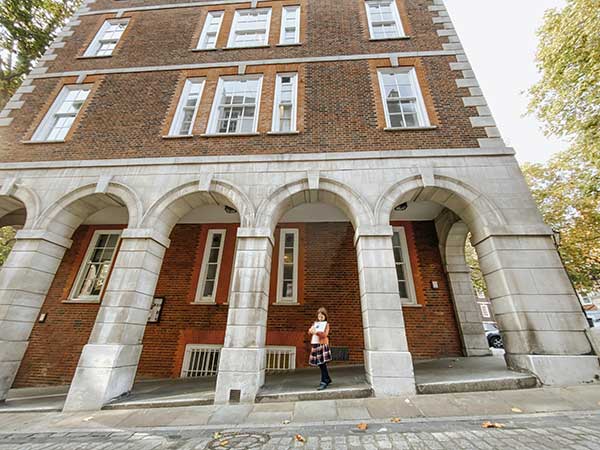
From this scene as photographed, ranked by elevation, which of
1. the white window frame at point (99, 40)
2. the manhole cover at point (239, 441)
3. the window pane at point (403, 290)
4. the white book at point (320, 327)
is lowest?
the manhole cover at point (239, 441)

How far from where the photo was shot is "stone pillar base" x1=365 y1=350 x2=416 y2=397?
4.47m

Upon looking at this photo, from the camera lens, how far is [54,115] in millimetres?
8266

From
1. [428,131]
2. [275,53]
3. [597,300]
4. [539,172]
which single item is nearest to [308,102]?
[275,53]

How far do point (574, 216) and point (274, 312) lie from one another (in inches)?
592

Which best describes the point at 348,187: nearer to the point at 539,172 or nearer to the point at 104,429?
the point at 104,429

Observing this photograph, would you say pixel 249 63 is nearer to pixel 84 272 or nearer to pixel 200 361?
pixel 84 272

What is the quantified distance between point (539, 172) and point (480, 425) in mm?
16110

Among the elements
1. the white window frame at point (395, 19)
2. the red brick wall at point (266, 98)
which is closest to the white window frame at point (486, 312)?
the red brick wall at point (266, 98)

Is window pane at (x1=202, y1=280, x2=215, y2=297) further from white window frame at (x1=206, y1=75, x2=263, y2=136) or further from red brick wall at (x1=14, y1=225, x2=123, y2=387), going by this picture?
white window frame at (x1=206, y1=75, x2=263, y2=136)

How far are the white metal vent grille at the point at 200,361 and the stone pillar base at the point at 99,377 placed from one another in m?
2.71

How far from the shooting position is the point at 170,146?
23.7 feet

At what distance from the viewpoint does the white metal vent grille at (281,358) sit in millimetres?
7543

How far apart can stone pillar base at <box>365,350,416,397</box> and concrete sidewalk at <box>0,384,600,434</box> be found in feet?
0.50

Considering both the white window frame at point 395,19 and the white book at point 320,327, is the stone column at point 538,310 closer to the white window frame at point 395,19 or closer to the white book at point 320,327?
the white book at point 320,327
